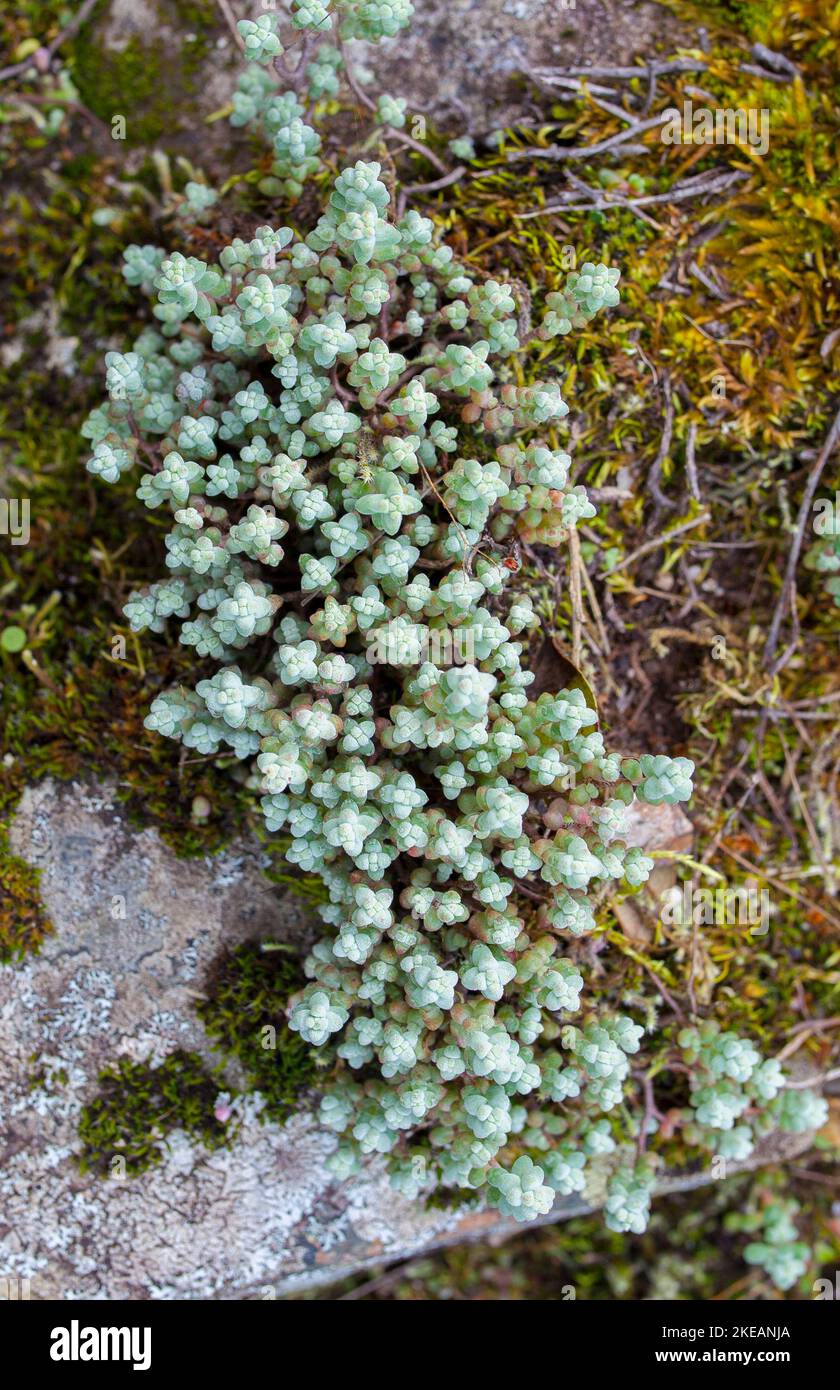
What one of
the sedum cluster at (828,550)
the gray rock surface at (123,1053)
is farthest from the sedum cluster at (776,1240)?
the sedum cluster at (828,550)

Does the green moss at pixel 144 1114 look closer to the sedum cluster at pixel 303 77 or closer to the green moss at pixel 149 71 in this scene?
the sedum cluster at pixel 303 77

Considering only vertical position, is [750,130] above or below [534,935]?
above

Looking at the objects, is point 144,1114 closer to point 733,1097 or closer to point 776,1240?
point 733,1097

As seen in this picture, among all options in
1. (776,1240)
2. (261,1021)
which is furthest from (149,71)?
(776,1240)

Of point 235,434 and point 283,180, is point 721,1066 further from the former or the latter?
point 283,180
